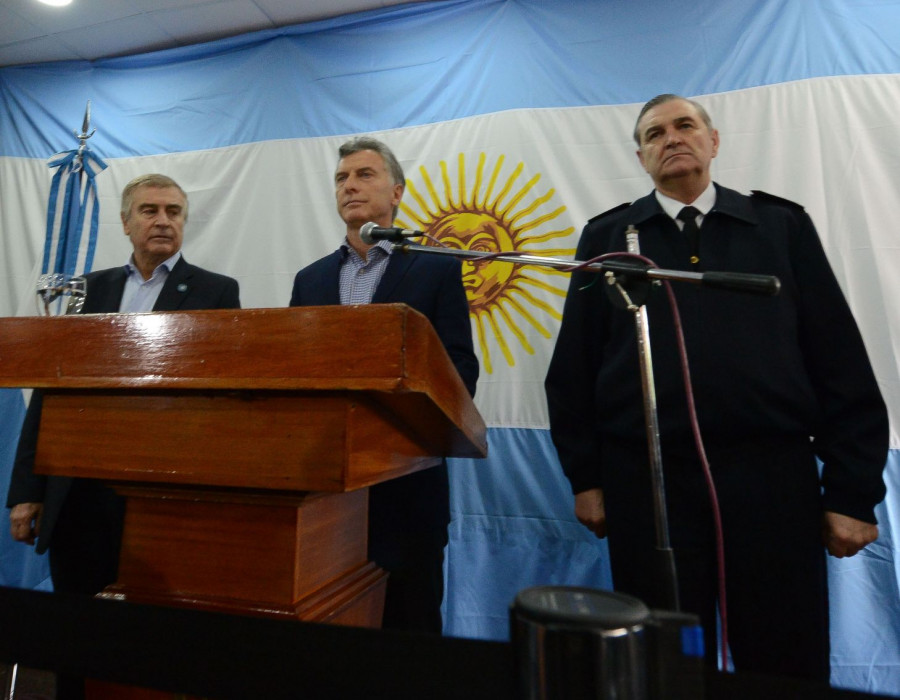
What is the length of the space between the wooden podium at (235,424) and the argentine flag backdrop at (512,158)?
1.41 metres

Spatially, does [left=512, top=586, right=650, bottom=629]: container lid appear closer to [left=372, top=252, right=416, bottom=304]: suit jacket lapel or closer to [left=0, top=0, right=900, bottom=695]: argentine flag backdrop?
[left=372, top=252, right=416, bottom=304]: suit jacket lapel

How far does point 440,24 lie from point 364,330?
2338 mm

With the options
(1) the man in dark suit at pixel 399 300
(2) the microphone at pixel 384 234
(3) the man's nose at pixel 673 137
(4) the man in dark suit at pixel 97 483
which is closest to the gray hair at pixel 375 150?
(1) the man in dark suit at pixel 399 300

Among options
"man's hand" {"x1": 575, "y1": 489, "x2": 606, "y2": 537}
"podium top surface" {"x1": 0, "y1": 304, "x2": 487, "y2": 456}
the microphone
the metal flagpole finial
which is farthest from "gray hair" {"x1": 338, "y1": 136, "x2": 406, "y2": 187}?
the metal flagpole finial

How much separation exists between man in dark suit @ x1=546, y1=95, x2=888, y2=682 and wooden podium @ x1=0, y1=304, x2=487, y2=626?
0.64 meters

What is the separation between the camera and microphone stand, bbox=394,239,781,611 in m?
0.66

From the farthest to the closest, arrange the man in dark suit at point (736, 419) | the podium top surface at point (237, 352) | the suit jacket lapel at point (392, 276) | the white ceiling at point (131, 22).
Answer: the white ceiling at point (131, 22) → the suit jacket lapel at point (392, 276) → the man in dark suit at point (736, 419) → the podium top surface at point (237, 352)

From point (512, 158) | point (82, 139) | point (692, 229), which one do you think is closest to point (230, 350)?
point (692, 229)

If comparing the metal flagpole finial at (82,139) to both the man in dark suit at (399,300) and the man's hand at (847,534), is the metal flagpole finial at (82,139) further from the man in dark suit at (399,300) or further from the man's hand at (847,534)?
the man's hand at (847,534)

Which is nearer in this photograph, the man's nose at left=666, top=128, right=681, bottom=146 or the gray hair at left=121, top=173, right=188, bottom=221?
the man's nose at left=666, top=128, right=681, bottom=146

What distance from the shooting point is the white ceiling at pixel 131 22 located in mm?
2531

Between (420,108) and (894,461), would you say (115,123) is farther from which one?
(894,461)

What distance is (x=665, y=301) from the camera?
3.93 feet

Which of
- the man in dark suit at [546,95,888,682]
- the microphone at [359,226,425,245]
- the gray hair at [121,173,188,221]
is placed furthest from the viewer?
the gray hair at [121,173,188,221]
